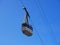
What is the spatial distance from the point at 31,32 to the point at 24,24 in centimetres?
24

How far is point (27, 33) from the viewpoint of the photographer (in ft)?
13.1

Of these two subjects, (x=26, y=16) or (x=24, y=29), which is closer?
(x=24, y=29)

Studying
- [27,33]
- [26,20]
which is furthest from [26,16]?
[27,33]

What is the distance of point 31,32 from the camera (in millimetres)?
4109

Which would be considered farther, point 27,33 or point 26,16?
point 26,16

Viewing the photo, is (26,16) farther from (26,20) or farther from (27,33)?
(27,33)

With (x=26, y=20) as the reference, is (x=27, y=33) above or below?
below

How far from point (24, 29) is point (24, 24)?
0.40ft

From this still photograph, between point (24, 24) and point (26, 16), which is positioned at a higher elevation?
point (26, 16)

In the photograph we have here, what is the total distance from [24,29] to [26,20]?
0.26 metres

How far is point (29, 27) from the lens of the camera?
13.6 ft


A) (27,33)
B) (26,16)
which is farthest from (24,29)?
(26,16)

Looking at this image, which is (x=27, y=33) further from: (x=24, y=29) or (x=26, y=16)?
(x=26, y=16)

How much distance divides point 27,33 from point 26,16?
47 cm
